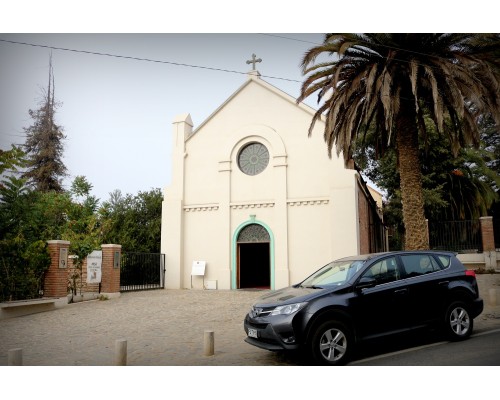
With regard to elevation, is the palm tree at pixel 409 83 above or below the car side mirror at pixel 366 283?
above

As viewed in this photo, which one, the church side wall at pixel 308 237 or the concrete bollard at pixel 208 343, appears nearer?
the concrete bollard at pixel 208 343

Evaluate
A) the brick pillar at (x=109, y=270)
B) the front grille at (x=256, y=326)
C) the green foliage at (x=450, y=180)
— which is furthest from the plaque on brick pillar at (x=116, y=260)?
the green foliage at (x=450, y=180)

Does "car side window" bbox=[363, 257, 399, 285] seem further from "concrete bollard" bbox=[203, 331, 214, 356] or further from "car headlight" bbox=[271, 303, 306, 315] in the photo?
"concrete bollard" bbox=[203, 331, 214, 356]

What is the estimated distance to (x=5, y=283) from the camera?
12.7 m

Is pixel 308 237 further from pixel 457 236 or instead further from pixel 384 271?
pixel 384 271

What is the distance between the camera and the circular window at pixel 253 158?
21.6 meters

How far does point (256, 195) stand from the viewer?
21141 millimetres

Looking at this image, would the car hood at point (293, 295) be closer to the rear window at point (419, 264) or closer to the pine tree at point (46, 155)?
the rear window at point (419, 264)

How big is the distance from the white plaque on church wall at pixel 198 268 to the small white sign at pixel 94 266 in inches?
209

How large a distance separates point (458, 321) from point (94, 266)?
13421mm

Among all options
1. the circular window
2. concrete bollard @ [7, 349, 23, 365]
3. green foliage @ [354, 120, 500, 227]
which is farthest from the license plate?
green foliage @ [354, 120, 500, 227]

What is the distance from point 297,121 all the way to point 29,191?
41.0 ft

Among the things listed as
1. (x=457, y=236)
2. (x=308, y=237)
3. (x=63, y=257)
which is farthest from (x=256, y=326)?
(x=457, y=236)

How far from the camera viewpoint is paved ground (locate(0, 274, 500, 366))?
289 inches
